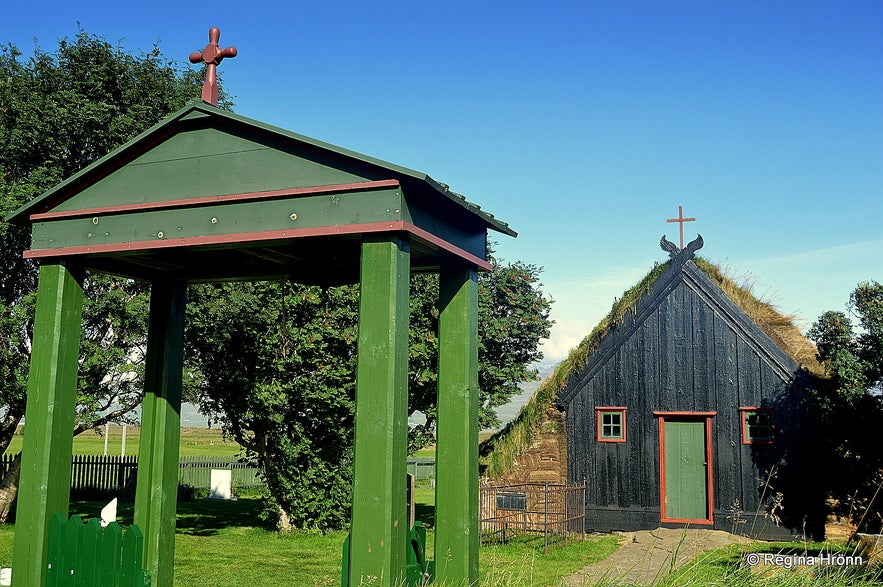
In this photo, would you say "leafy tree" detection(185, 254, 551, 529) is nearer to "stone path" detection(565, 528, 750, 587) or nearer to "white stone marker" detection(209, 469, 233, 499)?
"stone path" detection(565, 528, 750, 587)

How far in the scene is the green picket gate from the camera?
646cm

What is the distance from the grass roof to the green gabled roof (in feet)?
41.4

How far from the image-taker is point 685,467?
17.9 meters

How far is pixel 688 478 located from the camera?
1783cm

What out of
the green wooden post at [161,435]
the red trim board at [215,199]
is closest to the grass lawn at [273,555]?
the green wooden post at [161,435]

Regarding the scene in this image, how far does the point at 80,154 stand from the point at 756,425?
15399 mm

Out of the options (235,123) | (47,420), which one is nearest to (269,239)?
(235,123)

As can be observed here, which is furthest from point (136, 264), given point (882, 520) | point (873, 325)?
point (882, 520)

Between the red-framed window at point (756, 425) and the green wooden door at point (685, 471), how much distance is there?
34.7 inches

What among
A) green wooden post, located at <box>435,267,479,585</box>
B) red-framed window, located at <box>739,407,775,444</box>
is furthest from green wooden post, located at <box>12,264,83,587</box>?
red-framed window, located at <box>739,407,775,444</box>

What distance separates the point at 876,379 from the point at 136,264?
43.3 feet

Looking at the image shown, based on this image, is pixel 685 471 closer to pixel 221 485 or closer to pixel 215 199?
pixel 215 199

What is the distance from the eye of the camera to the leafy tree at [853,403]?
589 inches

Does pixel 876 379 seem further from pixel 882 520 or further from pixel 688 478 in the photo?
pixel 688 478
